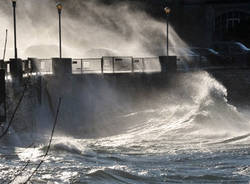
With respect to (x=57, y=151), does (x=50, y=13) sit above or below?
above

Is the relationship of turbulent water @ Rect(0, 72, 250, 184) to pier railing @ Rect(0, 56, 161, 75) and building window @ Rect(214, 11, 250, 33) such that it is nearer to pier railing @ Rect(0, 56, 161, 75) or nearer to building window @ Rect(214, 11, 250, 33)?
pier railing @ Rect(0, 56, 161, 75)

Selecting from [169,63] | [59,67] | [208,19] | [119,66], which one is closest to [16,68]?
[59,67]

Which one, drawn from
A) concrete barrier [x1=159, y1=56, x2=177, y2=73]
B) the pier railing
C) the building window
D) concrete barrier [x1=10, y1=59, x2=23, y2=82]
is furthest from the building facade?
concrete barrier [x1=10, y1=59, x2=23, y2=82]

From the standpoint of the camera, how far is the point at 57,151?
18016mm

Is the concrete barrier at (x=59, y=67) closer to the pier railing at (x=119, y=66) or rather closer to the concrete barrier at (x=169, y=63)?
the pier railing at (x=119, y=66)

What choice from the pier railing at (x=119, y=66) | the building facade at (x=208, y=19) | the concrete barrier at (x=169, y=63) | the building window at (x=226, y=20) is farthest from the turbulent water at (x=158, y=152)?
the building window at (x=226, y=20)

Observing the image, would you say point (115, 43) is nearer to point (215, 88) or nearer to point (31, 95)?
point (215, 88)

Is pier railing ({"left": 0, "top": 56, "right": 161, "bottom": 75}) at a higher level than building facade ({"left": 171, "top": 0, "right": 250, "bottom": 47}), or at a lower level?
lower

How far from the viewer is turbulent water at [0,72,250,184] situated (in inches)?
583

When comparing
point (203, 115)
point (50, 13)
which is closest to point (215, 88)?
point (203, 115)

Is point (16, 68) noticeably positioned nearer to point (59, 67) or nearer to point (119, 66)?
point (59, 67)

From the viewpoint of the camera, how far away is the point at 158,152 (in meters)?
18.5

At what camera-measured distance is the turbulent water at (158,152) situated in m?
14.8

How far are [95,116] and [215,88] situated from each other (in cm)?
647
